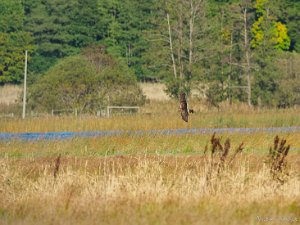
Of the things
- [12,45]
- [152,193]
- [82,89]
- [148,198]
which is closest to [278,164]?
[152,193]

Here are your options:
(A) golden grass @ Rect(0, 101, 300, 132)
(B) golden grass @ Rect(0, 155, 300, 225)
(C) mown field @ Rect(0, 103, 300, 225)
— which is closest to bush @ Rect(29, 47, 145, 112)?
(A) golden grass @ Rect(0, 101, 300, 132)

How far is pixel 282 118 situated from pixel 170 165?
16.9m

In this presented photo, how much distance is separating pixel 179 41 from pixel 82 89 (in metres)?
6.54

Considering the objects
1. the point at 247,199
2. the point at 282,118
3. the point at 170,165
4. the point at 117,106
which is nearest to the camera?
the point at 247,199

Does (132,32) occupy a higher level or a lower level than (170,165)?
higher

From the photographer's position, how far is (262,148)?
850 inches

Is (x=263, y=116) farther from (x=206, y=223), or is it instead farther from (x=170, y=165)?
(x=206, y=223)

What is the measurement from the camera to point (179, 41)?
46781 mm

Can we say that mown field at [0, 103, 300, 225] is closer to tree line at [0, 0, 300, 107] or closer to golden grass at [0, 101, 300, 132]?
golden grass at [0, 101, 300, 132]

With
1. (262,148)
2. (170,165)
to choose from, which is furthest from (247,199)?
(262,148)

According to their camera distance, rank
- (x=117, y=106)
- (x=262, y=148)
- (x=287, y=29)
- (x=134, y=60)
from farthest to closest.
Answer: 1. (x=287, y=29)
2. (x=134, y=60)
3. (x=117, y=106)
4. (x=262, y=148)

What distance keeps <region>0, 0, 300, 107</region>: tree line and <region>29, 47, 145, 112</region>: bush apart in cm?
228

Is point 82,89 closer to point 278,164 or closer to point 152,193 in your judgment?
point 278,164

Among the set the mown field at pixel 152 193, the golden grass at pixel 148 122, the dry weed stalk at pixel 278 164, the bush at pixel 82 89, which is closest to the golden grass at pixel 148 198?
the mown field at pixel 152 193
